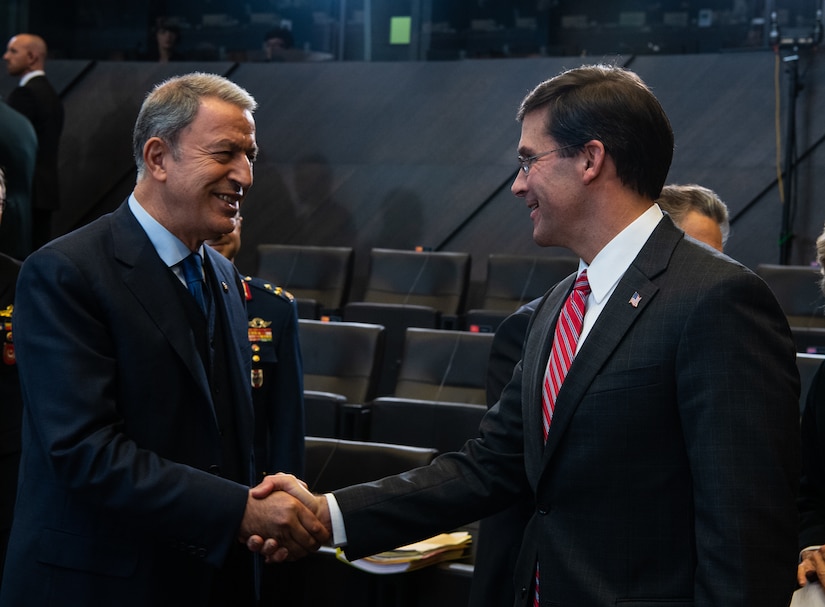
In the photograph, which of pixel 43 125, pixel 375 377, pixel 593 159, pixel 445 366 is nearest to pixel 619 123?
pixel 593 159

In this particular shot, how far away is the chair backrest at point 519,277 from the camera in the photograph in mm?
6270

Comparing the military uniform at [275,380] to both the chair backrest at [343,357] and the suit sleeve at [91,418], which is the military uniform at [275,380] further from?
the chair backrest at [343,357]

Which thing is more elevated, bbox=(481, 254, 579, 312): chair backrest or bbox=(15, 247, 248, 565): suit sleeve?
bbox=(15, 247, 248, 565): suit sleeve

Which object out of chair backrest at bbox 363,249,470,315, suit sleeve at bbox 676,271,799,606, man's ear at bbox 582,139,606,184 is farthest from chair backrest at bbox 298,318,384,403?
suit sleeve at bbox 676,271,799,606

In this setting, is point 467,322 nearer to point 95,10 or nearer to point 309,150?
point 309,150

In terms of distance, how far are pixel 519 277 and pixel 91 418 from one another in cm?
466

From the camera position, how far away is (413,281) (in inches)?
260

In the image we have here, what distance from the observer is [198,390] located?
6.67 feet

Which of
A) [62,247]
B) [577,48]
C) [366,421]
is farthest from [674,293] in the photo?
[577,48]

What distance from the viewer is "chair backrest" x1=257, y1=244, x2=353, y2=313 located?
22.3ft

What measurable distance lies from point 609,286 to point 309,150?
659cm

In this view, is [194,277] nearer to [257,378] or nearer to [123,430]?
[123,430]

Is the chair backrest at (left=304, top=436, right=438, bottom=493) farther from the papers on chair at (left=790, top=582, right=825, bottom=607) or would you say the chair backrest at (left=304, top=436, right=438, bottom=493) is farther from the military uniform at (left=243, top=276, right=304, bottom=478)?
the papers on chair at (left=790, top=582, right=825, bottom=607)

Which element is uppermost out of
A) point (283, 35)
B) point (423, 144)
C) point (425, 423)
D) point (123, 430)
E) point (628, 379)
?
point (628, 379)
